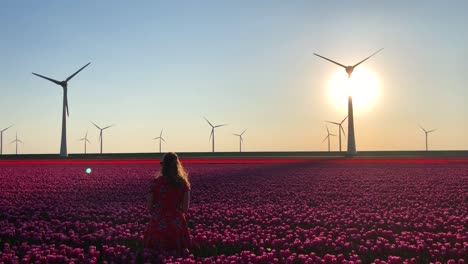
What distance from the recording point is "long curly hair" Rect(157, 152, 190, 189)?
408 inches

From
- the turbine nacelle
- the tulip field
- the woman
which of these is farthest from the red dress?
the turbine nacelle

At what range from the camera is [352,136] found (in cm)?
7212

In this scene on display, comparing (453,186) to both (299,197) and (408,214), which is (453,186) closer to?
(299,197)

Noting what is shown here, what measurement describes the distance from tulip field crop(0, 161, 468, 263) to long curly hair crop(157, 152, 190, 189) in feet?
4.38

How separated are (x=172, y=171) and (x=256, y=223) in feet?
15.3

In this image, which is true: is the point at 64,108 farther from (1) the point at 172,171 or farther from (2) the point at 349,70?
(1) the point at 172,171

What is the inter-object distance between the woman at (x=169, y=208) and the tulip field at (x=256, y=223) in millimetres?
422

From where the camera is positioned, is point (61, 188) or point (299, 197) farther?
point (61, 188)

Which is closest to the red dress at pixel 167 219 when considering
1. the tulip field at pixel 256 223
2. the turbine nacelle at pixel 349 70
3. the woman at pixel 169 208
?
the woman at pixel 169 208

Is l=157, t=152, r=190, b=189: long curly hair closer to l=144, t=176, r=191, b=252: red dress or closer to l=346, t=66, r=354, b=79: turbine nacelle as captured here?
l=144, t=176, r=191, b=252: red dress

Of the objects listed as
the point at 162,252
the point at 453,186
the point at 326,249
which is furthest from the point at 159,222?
the point at 453,186

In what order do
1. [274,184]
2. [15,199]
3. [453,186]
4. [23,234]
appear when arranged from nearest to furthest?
1. [23,234]
2. [15,199]
3. [453,186]
4. [274,184]

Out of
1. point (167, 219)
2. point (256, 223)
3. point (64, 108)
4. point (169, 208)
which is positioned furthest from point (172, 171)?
point (64, 108)

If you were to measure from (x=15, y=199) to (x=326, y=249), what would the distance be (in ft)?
46.0
